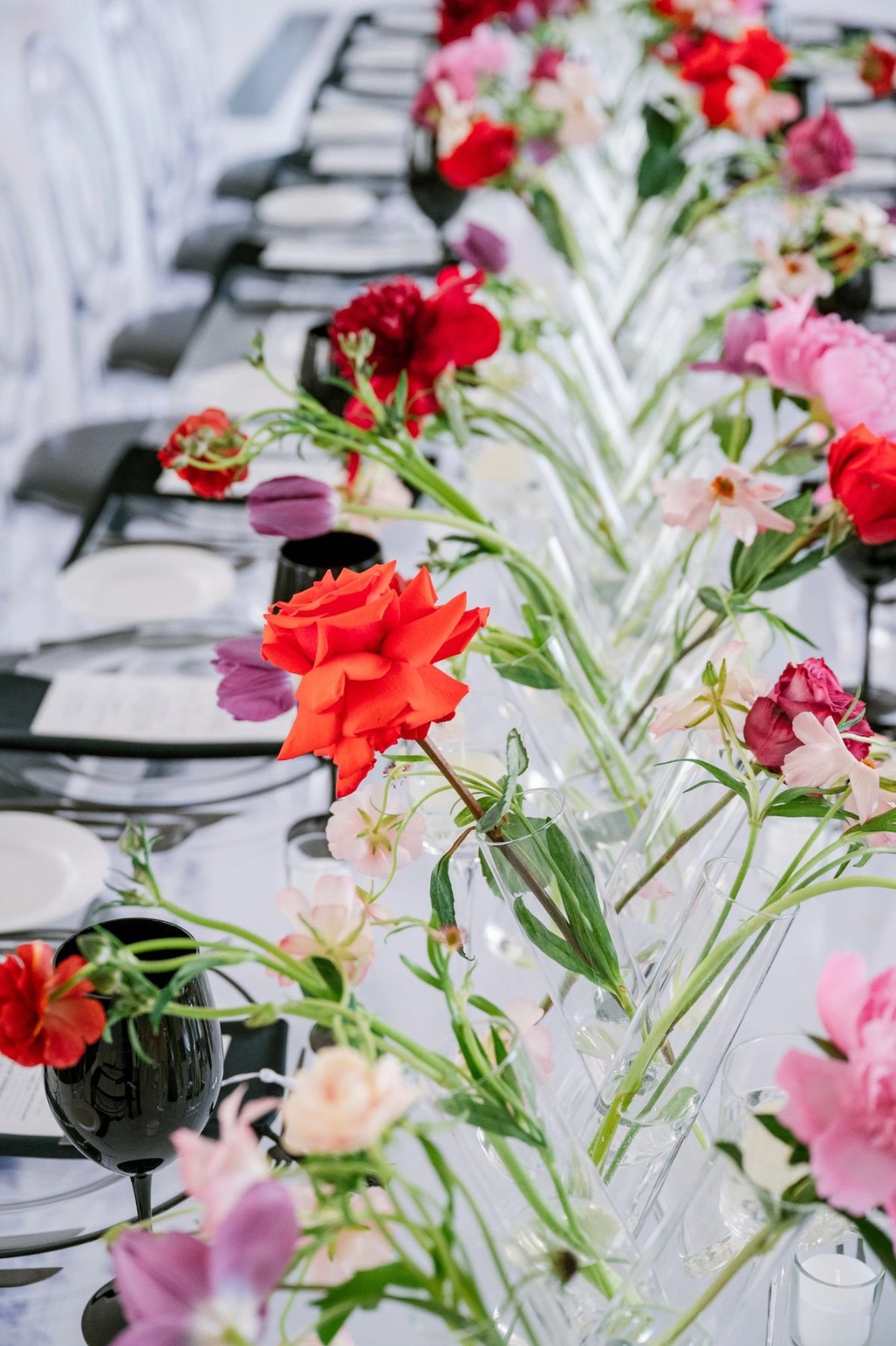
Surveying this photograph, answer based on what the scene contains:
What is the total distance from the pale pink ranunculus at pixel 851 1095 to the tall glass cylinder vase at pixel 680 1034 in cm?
14

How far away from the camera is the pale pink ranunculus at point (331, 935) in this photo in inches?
21.1

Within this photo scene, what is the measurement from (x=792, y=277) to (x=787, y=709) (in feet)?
2.63

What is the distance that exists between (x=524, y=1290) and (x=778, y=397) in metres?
0.63

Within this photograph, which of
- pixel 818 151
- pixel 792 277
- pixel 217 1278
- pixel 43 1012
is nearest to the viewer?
pixel 217 1278

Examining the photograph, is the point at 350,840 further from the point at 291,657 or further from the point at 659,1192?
the point at 659,1192

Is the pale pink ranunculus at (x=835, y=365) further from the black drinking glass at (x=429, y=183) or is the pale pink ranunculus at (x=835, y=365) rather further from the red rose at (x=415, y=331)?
the black drinking glass at (x=429, y=183)

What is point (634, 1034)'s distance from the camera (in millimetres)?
677

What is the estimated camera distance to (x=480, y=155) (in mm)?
1595

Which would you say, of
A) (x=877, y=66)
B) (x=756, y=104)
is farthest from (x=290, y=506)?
(x=877, y=66)

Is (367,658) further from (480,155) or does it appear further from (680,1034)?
(480,155)

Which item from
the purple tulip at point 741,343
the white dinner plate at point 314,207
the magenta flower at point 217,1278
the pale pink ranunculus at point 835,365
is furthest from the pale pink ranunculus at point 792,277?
the white dinner plate at point 314,207

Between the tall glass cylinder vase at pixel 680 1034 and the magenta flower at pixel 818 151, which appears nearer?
the tall glass cylinder vase at pixel 680 1034

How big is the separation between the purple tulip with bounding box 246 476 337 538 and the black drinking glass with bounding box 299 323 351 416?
559mm

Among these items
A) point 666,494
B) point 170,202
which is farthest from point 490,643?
point 170,202
